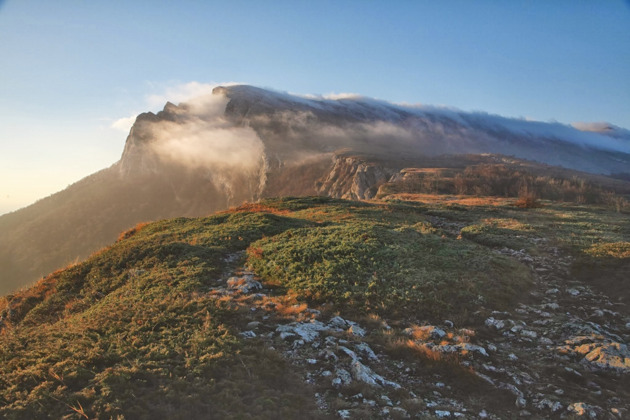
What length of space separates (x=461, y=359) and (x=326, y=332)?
14.0 ft

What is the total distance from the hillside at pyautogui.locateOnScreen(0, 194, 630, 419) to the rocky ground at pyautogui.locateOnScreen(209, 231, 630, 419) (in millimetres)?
55

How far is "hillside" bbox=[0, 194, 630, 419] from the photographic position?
26.6 feet

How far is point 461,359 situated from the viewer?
34.6ft

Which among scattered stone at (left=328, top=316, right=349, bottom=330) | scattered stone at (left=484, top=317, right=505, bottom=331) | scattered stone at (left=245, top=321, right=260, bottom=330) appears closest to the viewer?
scattered stone at (left=245, top=321, right=260, bottom=330)

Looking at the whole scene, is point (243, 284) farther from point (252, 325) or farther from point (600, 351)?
point (600, 351)

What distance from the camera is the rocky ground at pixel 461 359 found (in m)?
8.42

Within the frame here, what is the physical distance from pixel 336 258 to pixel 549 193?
82.7 meters

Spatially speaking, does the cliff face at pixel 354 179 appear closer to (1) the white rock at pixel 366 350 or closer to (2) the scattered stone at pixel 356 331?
(2) the scattered stone at pixel 356 331

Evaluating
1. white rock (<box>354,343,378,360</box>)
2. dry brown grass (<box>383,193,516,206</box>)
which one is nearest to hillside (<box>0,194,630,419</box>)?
A: white rock (<box>354,343,378,360</box>)

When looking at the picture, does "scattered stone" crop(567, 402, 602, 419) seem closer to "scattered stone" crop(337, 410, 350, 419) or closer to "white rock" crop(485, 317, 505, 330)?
"white rock" crop(485, 317, 505, 330)

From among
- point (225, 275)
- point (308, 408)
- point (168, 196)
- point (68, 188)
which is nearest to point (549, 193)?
point (225, 275)

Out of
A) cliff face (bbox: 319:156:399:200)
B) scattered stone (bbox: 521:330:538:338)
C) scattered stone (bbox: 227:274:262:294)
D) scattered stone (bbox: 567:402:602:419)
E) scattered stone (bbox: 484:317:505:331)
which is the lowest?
scattered stone (bbox: 567:402:602:419)

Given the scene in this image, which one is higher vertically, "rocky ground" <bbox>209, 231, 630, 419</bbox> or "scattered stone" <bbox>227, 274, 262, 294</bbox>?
"scattered stone" <bbox>227, 274, 262, 294</bbox>

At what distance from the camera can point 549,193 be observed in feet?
267
